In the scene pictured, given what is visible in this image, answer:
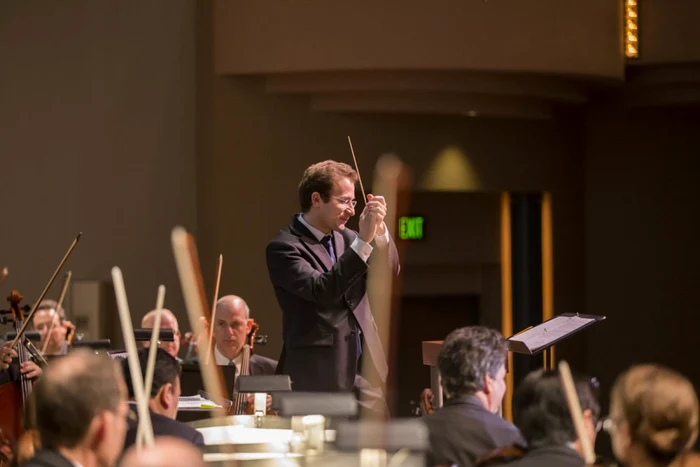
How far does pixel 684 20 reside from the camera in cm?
771

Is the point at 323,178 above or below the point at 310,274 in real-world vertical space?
above

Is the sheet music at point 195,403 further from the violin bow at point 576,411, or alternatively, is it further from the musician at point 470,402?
the violin bow at point 576,411

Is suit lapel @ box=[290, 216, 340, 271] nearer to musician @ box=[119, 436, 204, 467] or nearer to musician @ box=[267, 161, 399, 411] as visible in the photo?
musician @ box=[267, 161, 399, 411]

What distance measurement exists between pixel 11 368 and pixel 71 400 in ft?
8.40

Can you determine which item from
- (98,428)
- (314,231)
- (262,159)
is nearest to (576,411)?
(98,428)

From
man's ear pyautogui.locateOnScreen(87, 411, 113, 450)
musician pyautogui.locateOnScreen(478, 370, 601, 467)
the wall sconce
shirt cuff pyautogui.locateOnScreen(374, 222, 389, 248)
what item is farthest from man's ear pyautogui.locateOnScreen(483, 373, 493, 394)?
the wall sconce

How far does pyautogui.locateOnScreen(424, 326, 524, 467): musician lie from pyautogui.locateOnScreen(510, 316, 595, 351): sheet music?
2.05 ft

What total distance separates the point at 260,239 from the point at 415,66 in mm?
1396

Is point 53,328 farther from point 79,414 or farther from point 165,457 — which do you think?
point 165,457

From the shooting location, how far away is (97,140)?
703 centimetres

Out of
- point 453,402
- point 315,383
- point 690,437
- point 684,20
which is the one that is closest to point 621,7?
point 684,20

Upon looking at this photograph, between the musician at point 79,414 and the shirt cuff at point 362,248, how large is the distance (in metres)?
1.48

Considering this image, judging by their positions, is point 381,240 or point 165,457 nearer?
point 165,457

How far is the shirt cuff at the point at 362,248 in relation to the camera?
3.54 meters
